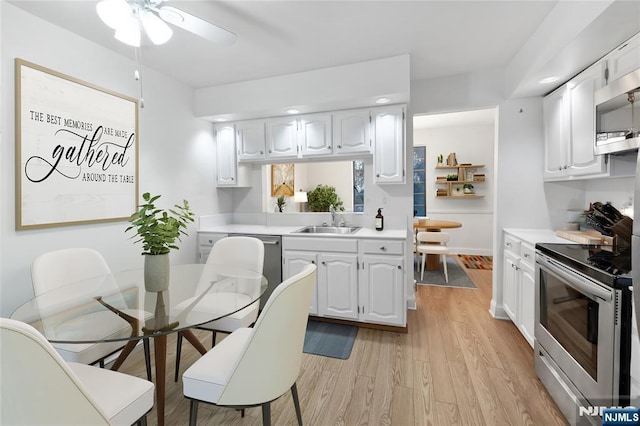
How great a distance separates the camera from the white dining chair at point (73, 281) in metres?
1.32

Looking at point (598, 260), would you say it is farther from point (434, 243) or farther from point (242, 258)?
point (434, 243)

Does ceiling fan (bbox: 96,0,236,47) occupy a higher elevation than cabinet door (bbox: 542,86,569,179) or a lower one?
higher

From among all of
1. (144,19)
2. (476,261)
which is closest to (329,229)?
(144,19)

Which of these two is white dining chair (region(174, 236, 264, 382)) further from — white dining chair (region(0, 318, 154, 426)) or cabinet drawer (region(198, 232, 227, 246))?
white dining chair (region(0, 318, 154, 426))

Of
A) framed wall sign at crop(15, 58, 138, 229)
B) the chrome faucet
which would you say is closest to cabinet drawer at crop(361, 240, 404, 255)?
the chrome faucet

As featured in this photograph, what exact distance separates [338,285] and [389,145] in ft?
4.84

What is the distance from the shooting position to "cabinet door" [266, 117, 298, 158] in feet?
11.0

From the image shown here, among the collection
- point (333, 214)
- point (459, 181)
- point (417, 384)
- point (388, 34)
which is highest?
point (388, 34)

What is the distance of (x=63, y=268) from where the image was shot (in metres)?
1.87

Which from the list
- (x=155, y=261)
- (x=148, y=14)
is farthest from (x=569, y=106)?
(x=155, y=261)

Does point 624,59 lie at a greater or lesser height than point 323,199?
greater

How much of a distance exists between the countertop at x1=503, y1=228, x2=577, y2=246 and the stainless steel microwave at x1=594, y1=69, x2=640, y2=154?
728 millimetres

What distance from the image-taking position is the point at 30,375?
32.9 inches

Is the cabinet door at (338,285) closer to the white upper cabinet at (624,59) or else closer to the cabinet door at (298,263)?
the cabinet door at (298,263)
